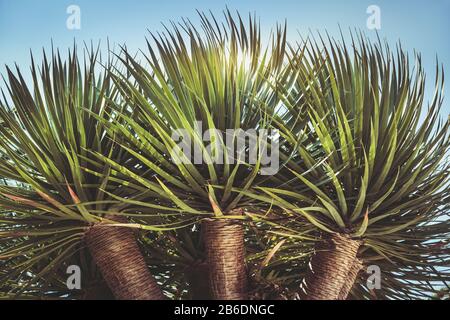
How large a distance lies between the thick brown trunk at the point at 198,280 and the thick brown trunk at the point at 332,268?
0.46 meters

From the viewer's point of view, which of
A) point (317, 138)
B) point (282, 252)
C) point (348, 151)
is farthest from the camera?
point (282, 252)

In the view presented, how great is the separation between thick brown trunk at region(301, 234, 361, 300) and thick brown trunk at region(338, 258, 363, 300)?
0.08 meters

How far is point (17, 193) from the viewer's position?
246 cm

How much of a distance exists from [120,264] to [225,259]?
396 mm

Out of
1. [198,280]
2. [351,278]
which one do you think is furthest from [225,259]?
[351,278]

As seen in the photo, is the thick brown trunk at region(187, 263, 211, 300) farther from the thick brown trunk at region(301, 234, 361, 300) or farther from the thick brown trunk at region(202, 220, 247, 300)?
the thick brown trunk at region(301, 234, 361, 300)

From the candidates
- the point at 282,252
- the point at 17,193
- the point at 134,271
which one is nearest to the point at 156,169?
the point at 134,271

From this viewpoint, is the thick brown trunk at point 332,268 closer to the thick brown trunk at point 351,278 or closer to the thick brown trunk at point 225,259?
the thick brown trunk at point 351,278

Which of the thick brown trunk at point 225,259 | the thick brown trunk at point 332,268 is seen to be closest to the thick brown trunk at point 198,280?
the thick brown trunk at point 225,259

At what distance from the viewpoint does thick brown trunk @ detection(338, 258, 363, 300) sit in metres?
2.44

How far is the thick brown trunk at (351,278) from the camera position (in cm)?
244

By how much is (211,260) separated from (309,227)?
39cm
